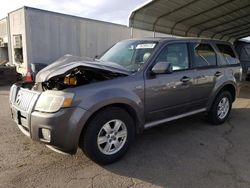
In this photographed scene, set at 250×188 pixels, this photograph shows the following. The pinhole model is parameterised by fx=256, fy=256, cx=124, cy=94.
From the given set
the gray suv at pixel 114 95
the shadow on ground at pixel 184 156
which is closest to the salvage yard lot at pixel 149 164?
the shadow on ground at pixel 184 156

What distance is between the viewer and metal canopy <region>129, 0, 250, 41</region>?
10.5 meters

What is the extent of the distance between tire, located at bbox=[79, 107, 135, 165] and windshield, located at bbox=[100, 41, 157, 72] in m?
0.81

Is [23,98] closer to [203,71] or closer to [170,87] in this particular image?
[170,87]

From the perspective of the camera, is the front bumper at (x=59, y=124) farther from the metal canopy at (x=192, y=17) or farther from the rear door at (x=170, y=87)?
the metal canopy at (x=192, y=17)

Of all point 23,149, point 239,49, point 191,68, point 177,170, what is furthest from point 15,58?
point 239,49

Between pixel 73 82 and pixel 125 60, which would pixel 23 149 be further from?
pixel 125 60

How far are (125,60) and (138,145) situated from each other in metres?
1.47

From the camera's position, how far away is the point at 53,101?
3.15m

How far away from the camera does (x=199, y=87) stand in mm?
4852

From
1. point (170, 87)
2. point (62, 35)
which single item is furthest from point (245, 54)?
point (170, 87)

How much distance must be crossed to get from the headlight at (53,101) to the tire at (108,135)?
46 cm

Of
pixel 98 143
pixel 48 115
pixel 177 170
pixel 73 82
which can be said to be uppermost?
pixel 73 82

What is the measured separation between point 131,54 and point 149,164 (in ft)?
6.23

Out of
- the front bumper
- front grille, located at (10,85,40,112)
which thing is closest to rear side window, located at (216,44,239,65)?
the front bumper
